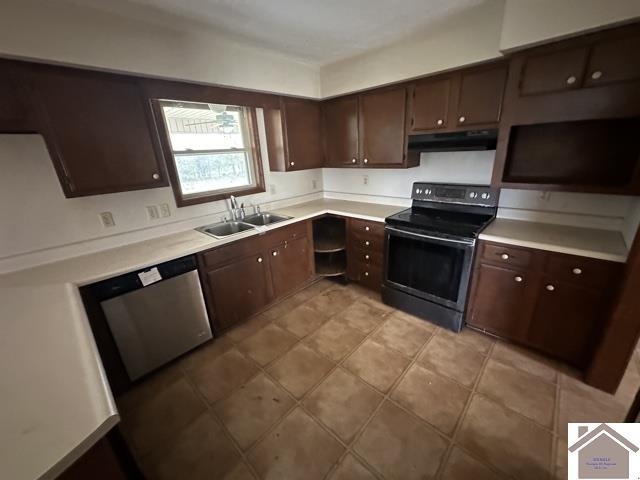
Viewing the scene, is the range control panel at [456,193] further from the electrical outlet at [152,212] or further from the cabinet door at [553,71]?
the electrical outlet at [152,212]

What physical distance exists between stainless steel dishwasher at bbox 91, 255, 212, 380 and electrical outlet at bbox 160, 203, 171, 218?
0.58m

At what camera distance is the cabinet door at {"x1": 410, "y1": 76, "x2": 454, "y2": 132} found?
2.14 metres

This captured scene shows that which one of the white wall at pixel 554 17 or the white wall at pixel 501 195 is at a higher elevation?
the white wall at pixel 554 17

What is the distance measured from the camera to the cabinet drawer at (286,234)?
8.41ft

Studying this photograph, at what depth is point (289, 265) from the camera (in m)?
2.84

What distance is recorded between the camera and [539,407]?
64.5 inches

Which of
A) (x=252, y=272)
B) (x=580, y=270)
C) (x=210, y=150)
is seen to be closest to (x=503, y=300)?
(x=580, y=270)

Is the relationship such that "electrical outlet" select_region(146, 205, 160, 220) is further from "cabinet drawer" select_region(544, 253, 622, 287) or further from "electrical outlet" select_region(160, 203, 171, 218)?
"cabinet drawer" select_region(544, 253, 622, 287)

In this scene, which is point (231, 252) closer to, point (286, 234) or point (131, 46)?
point (286, 234)

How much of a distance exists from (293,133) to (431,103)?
1386 mm

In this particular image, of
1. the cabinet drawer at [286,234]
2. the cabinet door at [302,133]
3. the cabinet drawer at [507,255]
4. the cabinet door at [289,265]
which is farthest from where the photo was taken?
the cabinet door at [302,133]

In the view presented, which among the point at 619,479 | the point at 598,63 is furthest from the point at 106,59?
the point at 619,479

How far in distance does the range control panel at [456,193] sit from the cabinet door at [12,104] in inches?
115

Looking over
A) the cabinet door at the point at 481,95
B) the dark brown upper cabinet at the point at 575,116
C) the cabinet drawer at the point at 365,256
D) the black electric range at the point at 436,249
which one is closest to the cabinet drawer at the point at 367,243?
the cabinet drawer at the point at 365,256
